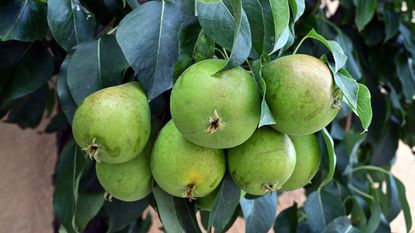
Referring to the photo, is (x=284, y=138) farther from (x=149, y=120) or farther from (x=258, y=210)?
(x=258, y=210)

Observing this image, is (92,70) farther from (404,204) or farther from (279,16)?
(404,204)

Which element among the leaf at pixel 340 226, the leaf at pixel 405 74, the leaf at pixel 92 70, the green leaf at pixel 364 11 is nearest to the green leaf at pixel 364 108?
the leaf at pixel 92 70

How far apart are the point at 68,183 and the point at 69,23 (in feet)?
0.64

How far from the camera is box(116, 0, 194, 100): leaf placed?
1.62 feet

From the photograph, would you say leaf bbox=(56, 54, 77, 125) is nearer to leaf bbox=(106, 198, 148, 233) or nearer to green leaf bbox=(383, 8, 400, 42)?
leaf bbox=(106, 198, 148, 233)

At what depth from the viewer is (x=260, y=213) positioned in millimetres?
706

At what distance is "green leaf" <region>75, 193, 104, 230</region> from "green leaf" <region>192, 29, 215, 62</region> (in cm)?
32

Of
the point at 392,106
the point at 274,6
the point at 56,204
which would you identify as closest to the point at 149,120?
the point at 274,6

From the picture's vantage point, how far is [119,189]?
1.63 feet

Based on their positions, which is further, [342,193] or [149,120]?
[342,193]

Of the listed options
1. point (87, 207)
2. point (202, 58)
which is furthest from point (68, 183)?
point (202, 58)

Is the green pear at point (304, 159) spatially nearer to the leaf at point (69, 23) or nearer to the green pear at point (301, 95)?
the green pear at point (301, 95)

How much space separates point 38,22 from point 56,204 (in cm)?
21

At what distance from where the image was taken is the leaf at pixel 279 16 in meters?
0.47
